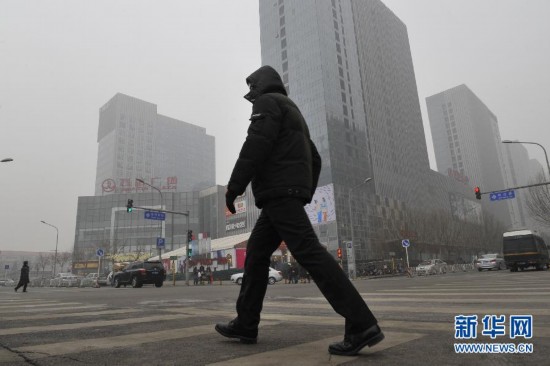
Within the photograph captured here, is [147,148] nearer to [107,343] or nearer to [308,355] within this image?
[107,343]

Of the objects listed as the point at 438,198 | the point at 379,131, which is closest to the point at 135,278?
the point at 379,131

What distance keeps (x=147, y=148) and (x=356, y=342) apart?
514ft

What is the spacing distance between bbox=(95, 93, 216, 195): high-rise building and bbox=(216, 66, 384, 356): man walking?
131778mm

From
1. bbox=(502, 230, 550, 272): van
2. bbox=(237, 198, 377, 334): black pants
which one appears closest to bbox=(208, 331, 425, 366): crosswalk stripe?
bbox=(237, 198, 377, 334): black pants

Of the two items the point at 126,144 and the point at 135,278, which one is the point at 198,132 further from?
the point at 135,278

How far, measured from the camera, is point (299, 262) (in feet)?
8.39

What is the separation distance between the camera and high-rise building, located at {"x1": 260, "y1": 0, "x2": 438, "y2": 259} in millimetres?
69200

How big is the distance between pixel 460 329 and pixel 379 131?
87.2 metres

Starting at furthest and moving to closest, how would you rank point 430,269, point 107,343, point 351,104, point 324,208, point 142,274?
point 351,104 → point 324,208 → point 430,269 → point 142,274 → point 107,343

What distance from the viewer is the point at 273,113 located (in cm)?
272

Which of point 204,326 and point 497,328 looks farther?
point 204,326

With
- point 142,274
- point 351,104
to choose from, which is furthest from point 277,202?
point 351,104

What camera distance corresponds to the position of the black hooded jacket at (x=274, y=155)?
2602 millimetres

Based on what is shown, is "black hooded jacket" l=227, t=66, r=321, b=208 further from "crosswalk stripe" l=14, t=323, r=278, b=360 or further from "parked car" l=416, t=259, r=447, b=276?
"parked car" l=416, t=259, r=447, b=276
